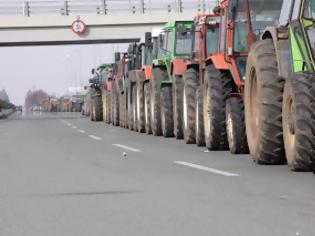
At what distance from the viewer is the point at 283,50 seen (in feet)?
35.2

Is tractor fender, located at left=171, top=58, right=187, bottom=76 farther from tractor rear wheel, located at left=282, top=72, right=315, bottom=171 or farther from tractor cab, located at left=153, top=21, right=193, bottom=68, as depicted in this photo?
tractor rear wheel, located at left=282, top=72, right=315, bottom=171

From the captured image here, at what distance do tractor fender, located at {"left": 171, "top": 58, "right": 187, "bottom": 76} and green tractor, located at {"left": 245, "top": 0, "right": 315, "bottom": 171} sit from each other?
6.75 metres

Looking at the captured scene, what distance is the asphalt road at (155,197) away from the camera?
6.49 metres

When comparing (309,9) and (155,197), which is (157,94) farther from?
(155,197)

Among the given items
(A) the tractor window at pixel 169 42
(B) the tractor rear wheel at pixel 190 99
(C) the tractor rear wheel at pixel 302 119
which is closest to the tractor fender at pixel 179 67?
(B) the tractor rear wheel at pixel 190 99

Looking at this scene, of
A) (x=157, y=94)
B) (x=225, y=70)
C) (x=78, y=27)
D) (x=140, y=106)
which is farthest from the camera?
(x=78, y=27)

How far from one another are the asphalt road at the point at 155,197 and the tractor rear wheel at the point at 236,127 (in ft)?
1.07

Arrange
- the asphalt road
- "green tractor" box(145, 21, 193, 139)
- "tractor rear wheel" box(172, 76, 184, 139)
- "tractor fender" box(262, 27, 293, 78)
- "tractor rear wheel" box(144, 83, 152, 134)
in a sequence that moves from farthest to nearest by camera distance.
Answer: "tractor rear wheel" box(144, 83, 152, 134), "green tractor" box(145, 21, 193, 139), "tractor rear wheel" box(172, 76, 184, 139), "tractor fender" box(262, 27, 293, 78), the asphalt road

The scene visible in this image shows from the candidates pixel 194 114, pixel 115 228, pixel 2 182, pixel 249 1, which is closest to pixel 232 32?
pixel 249 1

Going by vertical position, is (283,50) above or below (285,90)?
above

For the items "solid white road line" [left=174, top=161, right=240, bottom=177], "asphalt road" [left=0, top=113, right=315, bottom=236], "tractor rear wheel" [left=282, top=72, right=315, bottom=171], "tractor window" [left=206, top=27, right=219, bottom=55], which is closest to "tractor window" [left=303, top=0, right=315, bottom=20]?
"tractor rear wheel" [left=282, top=72, right=315, bottom=171]

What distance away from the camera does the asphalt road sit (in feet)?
21.3

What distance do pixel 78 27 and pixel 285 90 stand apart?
44368mm

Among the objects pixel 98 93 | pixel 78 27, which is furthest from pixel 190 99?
pixel 78 27
